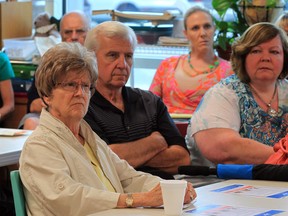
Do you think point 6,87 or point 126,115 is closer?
point 126,115

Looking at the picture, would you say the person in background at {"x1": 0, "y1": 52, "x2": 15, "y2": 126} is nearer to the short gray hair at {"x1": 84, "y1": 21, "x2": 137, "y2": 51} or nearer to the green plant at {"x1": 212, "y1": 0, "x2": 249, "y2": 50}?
the green plant at {"x1": 212, "y1": 0, "x2": 249, "y2": 50}

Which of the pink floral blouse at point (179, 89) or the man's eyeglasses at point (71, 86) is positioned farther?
the pink floral blouse at point (179, 89)

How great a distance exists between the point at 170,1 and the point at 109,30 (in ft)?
9.17

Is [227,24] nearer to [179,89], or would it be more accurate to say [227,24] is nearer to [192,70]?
[192,70]

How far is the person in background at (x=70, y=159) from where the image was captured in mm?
2473

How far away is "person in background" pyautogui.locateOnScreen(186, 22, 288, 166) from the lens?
3.60m

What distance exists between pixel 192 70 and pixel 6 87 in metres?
1.43

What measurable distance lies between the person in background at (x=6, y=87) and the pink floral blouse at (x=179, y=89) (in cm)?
113

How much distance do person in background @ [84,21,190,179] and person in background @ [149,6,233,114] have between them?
133 centimetres

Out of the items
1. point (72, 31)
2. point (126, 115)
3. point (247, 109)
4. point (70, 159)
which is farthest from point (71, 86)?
point (72, 31)

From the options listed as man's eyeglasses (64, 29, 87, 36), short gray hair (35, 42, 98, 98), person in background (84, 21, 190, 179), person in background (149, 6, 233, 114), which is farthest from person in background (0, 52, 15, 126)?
short gray hair (35, 42, 98, 98)

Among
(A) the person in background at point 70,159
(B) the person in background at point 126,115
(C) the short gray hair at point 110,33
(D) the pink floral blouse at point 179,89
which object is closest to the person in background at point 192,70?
(D) the pink floral blouse at point 179,89

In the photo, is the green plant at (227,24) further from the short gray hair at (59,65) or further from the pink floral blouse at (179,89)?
the short gray hair at (59,65)

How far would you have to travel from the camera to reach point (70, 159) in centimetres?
260
